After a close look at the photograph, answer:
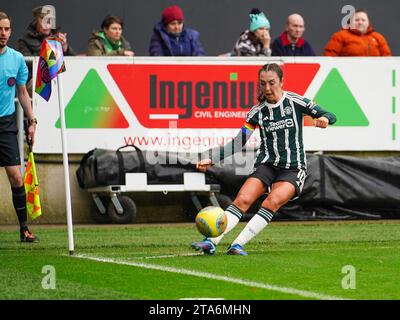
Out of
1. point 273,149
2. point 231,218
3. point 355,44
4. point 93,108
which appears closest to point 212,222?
point 231,218

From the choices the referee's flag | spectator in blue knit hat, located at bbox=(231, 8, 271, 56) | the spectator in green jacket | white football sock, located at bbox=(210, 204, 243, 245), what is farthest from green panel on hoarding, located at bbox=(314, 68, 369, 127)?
white football sock, located at bbox=(210, 204, 243, 245)

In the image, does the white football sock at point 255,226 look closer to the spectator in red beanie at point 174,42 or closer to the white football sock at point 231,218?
the white football sock at point 231,218

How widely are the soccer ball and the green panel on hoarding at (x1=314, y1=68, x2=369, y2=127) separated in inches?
253

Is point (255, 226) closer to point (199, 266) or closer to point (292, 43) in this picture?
point (199, 266)

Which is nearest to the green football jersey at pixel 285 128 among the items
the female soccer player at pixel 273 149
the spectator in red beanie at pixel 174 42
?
the female soccer player at pixel 273 149

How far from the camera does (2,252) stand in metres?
11.3

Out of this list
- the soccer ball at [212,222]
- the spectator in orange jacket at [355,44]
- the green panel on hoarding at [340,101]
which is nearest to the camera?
the soccer ball at [212,222]

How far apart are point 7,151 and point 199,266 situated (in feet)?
11.5

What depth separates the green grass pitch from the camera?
26.2ft

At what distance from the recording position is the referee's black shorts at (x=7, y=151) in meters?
12.4

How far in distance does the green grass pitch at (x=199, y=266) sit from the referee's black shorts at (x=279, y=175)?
0.64 m

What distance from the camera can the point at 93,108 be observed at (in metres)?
16.3

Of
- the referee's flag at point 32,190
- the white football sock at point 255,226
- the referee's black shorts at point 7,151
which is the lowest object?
the white football sock at point 255,226
